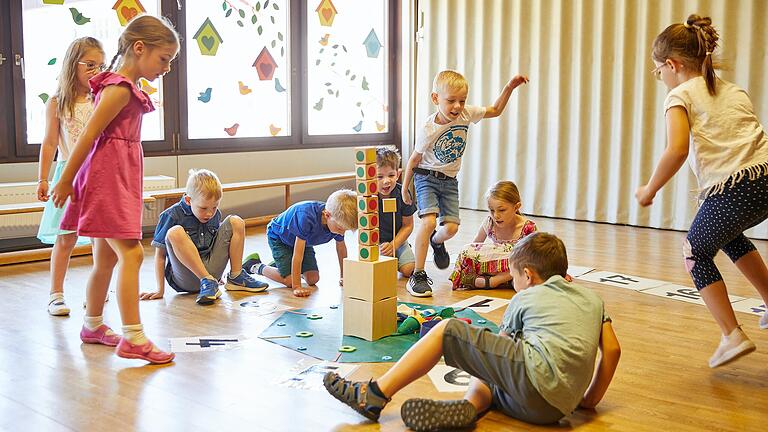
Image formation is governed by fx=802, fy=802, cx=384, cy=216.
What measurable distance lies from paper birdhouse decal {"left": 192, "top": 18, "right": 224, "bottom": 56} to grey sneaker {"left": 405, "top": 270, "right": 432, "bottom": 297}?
284 centimetres

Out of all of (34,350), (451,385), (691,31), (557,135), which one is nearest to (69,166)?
(34,350)

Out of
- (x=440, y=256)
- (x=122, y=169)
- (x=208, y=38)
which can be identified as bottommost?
(x=440, y=256)

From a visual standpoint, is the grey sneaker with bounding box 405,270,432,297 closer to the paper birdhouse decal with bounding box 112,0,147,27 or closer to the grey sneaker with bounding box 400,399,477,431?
the grey sneaker with bounding box 400,399,477,431

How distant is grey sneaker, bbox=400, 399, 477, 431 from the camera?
1982 millimetres

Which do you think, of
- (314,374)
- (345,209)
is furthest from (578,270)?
(314,374)

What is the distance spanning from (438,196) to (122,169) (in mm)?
1761

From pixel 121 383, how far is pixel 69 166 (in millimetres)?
667

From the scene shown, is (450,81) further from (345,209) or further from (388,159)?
(345,209)

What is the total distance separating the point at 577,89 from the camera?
6.07m

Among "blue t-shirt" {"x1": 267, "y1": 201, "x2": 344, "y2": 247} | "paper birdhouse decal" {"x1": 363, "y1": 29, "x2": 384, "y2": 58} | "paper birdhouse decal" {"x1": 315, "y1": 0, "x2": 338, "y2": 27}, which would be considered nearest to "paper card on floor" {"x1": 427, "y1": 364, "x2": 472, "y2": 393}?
"blue t-shirt" {"x1": 267, "y1": 201, "x2": 344, "y2": 247}

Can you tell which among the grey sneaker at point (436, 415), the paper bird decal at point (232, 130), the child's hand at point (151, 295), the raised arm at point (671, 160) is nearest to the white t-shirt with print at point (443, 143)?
the child's hand at point (151, 295)

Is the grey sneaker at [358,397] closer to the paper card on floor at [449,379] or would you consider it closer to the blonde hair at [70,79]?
the paper card on floor at [449,379]

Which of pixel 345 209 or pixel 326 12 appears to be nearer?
pixel 345 209

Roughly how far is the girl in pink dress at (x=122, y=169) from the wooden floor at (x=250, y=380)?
0.19m
